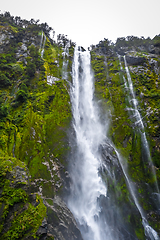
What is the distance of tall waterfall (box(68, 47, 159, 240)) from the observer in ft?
48.7

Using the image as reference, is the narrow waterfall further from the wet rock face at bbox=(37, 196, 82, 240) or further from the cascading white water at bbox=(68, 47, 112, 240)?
the wet rock face at bbox=(37, 196, 82, 240)

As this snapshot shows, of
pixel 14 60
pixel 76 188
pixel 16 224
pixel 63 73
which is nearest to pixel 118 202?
pixel 76 188

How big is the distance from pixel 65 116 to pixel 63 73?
11912 millimetres

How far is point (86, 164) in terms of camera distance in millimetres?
18438

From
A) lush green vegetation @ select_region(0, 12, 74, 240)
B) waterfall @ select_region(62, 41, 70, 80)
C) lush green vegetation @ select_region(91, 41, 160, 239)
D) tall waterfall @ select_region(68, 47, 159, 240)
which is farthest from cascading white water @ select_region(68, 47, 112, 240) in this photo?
lush green vegetation @ select_region(0, 12, 74, 240)

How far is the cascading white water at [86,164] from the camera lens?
1497 cm

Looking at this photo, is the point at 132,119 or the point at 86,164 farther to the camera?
the point at 132,119

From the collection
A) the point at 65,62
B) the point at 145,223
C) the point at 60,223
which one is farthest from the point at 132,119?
the point at 65,62

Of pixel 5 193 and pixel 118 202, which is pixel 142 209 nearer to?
pixel 118 202

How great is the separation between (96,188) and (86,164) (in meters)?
3.09

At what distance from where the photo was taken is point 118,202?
1603 cm

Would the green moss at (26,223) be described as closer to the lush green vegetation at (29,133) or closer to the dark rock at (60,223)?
the lush green vegetation at (29,133)

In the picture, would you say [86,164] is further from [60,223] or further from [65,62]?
[65,62]

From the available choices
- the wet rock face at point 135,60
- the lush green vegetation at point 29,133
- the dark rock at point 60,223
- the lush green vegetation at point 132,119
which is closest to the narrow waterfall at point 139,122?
the lush green vegetation at point 132,119
